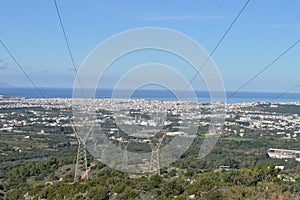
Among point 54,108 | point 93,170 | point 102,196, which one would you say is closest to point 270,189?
point 102,196

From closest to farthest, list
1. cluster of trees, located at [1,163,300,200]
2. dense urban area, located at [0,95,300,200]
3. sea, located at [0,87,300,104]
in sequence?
cluster of trees, located at [1,163,300,200] < dense urban area, located at [0,95,300,200] < sea, located at [0,87,300,104]

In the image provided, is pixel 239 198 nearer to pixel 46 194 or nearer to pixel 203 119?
pixel 46 194

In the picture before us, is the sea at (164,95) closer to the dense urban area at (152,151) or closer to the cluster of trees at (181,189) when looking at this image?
the dense urban area at (152,151)

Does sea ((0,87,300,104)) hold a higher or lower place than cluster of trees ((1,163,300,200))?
higher

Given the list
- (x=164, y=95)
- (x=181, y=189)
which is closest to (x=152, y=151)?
(x=181, y=189)

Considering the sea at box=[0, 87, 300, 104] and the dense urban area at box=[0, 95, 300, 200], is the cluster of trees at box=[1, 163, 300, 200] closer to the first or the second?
the dense urban area at box=[0, 95, 300, 200]

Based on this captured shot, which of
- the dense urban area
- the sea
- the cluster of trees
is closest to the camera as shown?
the cluster of trees

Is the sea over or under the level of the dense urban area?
over

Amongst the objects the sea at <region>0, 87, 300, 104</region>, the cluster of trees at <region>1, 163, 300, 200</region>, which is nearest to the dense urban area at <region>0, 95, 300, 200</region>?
the cluster of trees at <region>1, 163, 300, 200</region>

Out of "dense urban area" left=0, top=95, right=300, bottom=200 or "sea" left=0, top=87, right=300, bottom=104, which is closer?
"dense urban area" left=0, top=95, right=300, bottom=200
